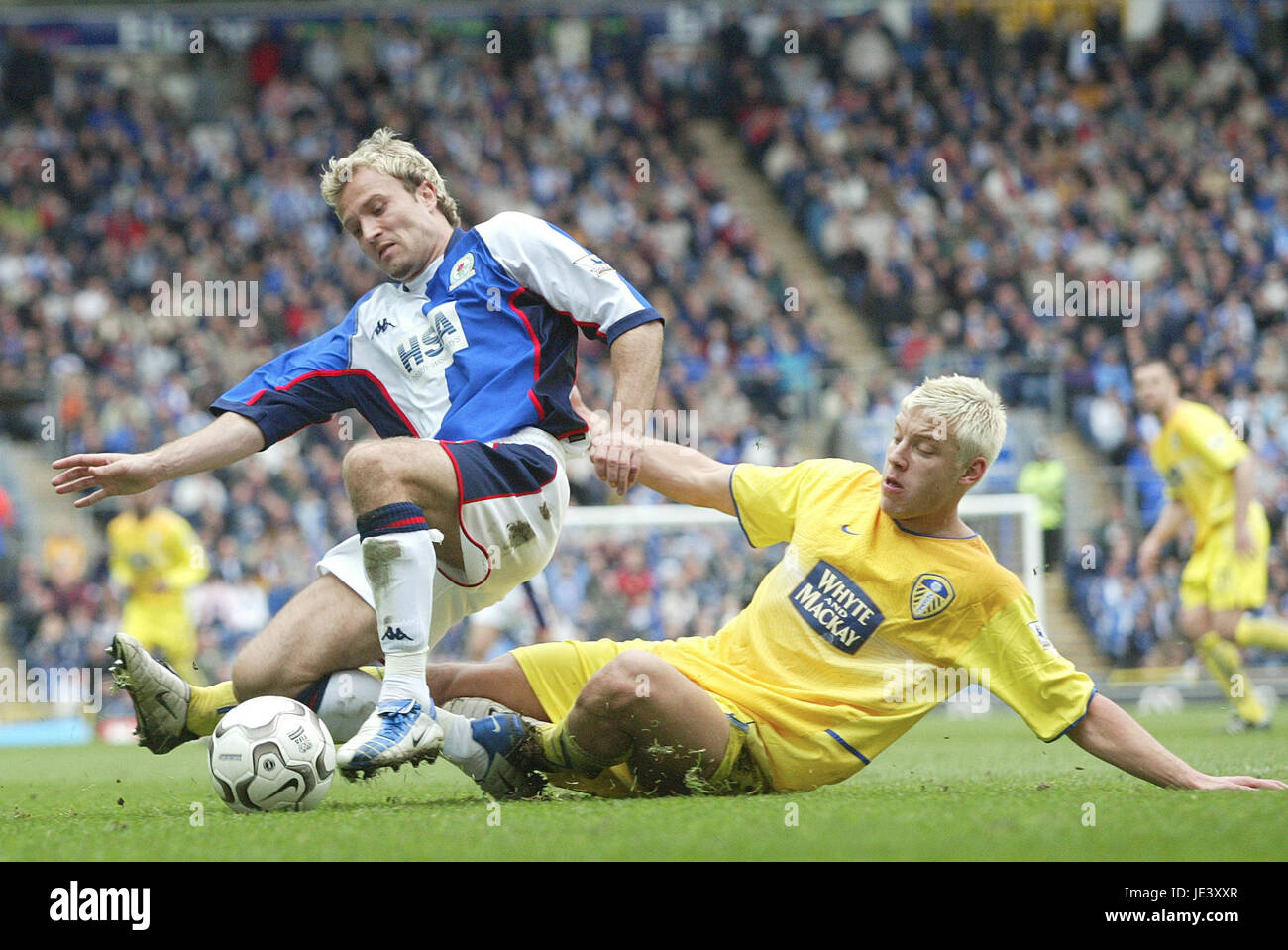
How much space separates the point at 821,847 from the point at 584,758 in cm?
114

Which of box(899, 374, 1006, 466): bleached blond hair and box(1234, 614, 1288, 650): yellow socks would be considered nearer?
box(899, 374, 1006, 466): bleached blond hair

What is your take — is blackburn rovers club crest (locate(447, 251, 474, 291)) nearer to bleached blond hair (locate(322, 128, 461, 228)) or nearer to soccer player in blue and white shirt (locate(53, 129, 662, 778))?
soccer player in blue and white shirt (locate(53, 129, 662, 778))

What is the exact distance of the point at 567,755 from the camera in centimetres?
414

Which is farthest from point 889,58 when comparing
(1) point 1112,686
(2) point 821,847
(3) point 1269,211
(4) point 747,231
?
(2) point 821,847

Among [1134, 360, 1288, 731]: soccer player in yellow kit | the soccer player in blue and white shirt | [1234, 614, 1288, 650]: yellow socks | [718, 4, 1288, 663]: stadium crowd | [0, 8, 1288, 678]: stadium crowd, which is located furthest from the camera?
[718, 4, 1288, 663]: stadium crowd

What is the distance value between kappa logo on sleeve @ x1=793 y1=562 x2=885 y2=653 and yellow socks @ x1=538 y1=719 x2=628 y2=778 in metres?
0.67

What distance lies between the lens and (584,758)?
4.12m

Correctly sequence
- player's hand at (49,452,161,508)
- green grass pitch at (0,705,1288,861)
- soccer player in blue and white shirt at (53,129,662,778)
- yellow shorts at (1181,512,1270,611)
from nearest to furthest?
green grass pitch at (0,705,1288,861)
soccer player in blue and white shirt at (53,129,662,778)
player's hand at (49,452,161,508)
yellow shorts at (1181,512,1270,611)

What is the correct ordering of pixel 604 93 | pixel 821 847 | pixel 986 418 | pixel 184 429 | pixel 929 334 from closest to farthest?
pixel 821 847 → pixel 986 418 → pixel 184 429 → pixel 929 334 → pixel 604 93

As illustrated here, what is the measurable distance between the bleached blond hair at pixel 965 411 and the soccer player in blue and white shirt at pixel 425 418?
32.3 inches

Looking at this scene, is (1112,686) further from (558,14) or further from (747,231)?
(558,14)

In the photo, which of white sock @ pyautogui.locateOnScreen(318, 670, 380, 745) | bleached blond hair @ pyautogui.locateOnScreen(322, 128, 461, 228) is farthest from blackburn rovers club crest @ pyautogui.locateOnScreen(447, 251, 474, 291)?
white sock @ pyautogui.locateOnScreen(318, 670, 380, 745)

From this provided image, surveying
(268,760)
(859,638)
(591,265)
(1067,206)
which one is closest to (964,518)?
(1067,206)

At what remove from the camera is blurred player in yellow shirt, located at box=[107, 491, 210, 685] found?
452 inches
